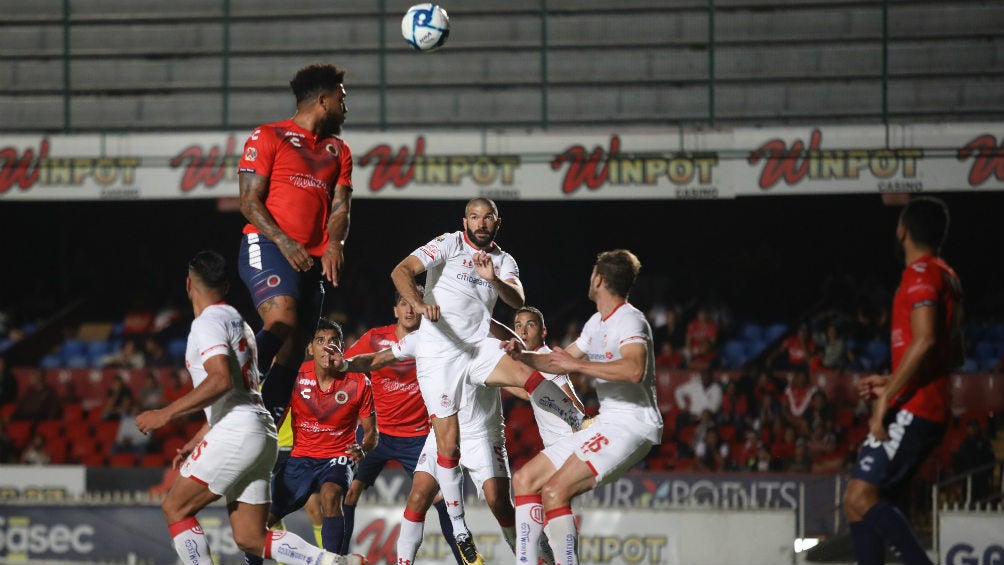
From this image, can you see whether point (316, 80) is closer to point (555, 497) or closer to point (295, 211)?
point (295, 211)

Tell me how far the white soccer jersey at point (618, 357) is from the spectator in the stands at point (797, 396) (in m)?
8.09

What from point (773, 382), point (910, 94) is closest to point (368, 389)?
point (773, 382)

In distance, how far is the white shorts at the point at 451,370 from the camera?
8047 millimetres

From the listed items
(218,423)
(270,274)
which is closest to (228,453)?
(218,423)

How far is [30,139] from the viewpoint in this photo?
15.4 meters

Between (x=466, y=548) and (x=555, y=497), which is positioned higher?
(x=555, y=497)

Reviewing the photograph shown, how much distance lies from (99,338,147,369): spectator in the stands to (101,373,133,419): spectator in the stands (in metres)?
0.90

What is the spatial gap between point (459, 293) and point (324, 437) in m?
1.86

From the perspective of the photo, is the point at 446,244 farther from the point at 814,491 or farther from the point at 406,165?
the point at 406,165

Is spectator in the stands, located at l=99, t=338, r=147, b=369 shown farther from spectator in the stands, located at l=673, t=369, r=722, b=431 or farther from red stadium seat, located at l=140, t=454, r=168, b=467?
spectator in the stands, located at l=673, t=369, r=722, b=431

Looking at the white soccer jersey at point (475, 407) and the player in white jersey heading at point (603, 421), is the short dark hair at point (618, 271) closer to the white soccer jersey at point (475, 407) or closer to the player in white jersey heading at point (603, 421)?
the player in white jersey heading at point (603, 421)

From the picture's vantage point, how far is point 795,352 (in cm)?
1608

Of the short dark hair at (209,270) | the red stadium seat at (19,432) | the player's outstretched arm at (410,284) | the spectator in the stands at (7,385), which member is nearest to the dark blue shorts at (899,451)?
the player's outstretched arm at (410,284)

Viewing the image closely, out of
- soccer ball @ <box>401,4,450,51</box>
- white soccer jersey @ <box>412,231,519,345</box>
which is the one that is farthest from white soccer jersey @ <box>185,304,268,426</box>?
soccer ball @ <box>401,4,450,51</box>
